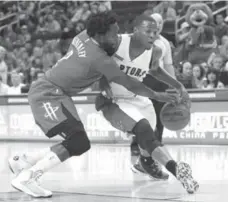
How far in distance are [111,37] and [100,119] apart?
6403 mm

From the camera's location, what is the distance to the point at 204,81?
11711mm

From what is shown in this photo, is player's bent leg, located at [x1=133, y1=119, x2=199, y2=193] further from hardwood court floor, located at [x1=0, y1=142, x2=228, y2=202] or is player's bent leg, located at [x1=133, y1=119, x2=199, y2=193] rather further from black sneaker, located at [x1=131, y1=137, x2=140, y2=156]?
black sneaker, located at [x1=131, y1=137, x2=140, y2=156]

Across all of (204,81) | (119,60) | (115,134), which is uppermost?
(119,60)

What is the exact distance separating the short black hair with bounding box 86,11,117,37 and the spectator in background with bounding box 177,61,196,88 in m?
6.24

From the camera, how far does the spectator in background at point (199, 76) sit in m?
11.8

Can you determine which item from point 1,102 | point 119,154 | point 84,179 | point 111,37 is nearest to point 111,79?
point 111,37

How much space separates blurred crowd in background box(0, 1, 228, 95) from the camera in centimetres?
1205

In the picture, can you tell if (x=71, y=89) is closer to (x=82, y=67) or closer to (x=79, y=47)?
(x=82, y=67)

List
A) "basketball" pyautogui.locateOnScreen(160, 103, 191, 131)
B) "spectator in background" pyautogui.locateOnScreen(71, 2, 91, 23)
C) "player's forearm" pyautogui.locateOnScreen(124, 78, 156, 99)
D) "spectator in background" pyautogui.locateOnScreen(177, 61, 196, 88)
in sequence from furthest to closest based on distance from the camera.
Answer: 1. "spectator in background" pyautogui.locateOnScreen(71, 2, 91, 23)
2. "spectator in background" pyautogui.locateOnScreen(177, 61, 196, 88)
3. "basketball" pyautogui.locateOnScreen(160, 103, 191, 131)
4. "player's forearm" pyautogui.locateOnScreen(124, 78, 156, 99)

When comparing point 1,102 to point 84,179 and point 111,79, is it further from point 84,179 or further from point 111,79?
point 111,79

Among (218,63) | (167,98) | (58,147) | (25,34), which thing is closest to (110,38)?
(167,98)

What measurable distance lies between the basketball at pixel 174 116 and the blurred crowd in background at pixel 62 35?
17.3 feet

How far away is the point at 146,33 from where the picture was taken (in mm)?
5910

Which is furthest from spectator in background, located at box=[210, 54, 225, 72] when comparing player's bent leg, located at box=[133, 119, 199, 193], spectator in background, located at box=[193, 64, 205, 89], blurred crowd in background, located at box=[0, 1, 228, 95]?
player's bent leg, located at box=[133, 119, 199, 193]
